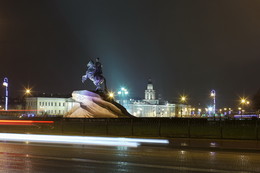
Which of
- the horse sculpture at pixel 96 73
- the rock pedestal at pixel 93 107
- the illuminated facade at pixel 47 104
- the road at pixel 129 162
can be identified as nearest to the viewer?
the road at pixel 129 162

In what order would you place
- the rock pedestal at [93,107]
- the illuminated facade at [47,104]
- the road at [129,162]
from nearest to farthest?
the road at [129,162] < the rock pedestal at [93,107] < the illuminated facade at [47,104]

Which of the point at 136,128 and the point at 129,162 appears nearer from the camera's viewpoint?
the point at 129,162

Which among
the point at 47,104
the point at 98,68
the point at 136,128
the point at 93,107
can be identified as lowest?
the point at 136,128

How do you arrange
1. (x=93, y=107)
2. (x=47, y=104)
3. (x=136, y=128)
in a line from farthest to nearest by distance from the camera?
(x=47, y=104) → (x=93, y=107) → (x=136, y=128)

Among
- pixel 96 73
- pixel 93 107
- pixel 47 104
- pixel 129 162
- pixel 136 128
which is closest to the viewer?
pixel 129 162

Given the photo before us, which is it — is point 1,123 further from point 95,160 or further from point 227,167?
point 227,167

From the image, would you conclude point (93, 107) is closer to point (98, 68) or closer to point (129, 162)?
point (98, 68)

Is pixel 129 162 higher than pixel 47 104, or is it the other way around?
pixel 47 104

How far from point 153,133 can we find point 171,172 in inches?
765

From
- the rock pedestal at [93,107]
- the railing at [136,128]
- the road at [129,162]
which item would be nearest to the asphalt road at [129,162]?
the road at [129,162]

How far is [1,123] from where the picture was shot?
151 ft

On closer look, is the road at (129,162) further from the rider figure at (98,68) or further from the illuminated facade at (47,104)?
the illuminated facade at (47,104)

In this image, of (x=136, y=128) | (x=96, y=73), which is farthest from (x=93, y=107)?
(x=136, y=128)

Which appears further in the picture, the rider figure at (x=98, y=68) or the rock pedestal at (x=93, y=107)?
the rider figure at (x=98, y=68)
